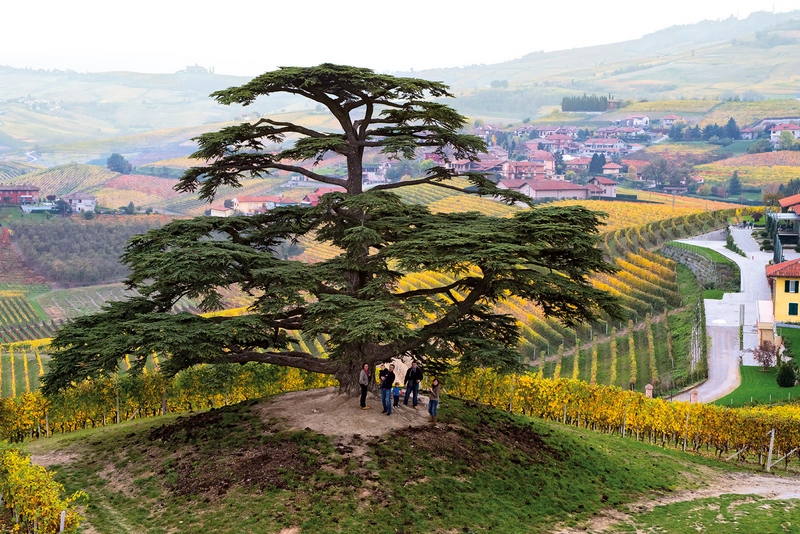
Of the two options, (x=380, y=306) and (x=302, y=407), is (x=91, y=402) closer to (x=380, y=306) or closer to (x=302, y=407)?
(x=302, y=407)

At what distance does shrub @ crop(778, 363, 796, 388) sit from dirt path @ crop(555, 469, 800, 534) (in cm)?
1857

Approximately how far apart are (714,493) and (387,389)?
33.8 feet

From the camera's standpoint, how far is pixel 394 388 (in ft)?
89.0

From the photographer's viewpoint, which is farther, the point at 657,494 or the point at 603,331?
the point at 603,331

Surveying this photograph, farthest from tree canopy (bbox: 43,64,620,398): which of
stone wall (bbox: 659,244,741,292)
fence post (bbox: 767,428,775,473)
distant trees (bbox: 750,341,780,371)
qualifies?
stone wall (bbox: 659,244,741,292)

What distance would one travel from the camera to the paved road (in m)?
49.8

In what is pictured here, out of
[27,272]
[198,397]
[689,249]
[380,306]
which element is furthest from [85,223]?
[380,306]

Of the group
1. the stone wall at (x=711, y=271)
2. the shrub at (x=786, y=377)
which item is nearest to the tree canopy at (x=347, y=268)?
the shrub at (x=786, y=377)

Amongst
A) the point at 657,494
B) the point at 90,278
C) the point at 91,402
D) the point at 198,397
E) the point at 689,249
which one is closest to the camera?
the point at 657,494

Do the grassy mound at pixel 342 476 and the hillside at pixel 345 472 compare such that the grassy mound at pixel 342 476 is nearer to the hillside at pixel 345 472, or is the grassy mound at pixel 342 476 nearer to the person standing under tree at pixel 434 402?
the hillside at pixel 345 472

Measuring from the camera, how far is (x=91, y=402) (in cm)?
3228

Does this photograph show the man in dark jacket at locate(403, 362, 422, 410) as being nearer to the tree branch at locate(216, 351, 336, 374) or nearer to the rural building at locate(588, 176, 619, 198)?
the tree branch at locate(216, 351, 336, 374)

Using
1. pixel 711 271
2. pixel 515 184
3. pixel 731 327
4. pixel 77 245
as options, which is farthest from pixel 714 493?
pixel 77 245

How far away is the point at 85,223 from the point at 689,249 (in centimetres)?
13404
